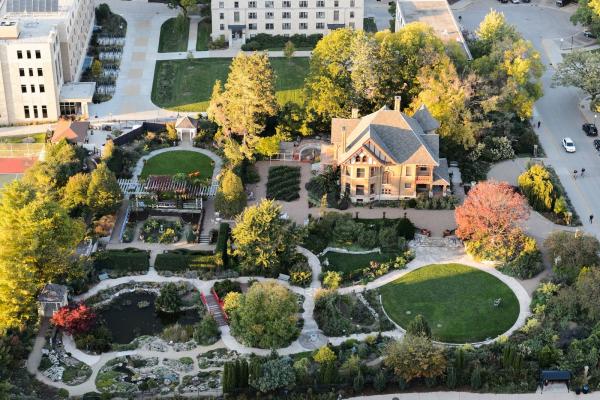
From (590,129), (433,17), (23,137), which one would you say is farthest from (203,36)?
(590,129)

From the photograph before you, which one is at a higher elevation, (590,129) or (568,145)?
(568,145)

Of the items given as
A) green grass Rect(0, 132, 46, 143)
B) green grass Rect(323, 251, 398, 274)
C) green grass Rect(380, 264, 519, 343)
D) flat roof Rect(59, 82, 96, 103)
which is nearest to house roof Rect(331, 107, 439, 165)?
green grass Rect(323, 251, 398, 274)

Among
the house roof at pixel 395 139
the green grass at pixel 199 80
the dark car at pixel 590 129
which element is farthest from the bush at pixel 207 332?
the dark car at pixel 590 129

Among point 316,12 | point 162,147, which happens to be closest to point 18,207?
point 162,147

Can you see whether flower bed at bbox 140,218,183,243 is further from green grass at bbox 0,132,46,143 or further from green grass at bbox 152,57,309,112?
green grass at bbox 152,57,309,112

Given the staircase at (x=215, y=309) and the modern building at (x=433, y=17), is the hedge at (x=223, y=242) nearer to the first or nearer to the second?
the staircase at (x=215, y=309)

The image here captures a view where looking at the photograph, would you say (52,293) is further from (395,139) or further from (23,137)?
(395,139)

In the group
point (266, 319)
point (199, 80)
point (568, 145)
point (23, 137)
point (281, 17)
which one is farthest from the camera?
point (281, 17)
